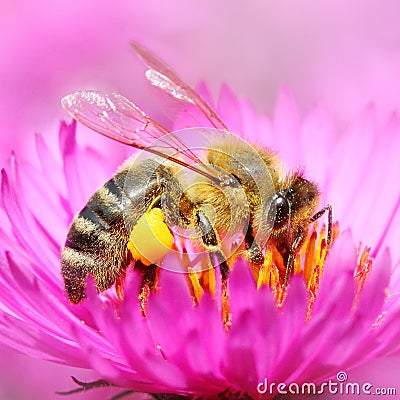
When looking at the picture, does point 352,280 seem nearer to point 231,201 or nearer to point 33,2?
point 231,201

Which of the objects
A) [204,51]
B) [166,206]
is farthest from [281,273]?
[204,51]

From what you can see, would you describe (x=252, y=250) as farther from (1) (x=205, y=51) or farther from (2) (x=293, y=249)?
(1) (x=205, y=51)

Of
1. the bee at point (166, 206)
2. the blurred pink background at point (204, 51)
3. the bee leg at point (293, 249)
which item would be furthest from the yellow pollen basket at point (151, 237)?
the blurred pink background at point (204, 51)

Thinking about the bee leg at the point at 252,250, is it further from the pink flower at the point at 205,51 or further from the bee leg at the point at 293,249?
the pink flower at the point at 205,51

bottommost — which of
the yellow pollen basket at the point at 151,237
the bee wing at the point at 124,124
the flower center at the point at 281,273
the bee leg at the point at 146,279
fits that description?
the flower center at the point at 281,273

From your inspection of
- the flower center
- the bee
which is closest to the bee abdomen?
the bee

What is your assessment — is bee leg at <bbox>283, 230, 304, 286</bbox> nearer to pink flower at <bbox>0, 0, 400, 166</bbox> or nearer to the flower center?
the flower center

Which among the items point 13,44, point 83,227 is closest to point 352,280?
point 83,227

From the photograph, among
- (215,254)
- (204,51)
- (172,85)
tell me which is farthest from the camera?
(204,51)
